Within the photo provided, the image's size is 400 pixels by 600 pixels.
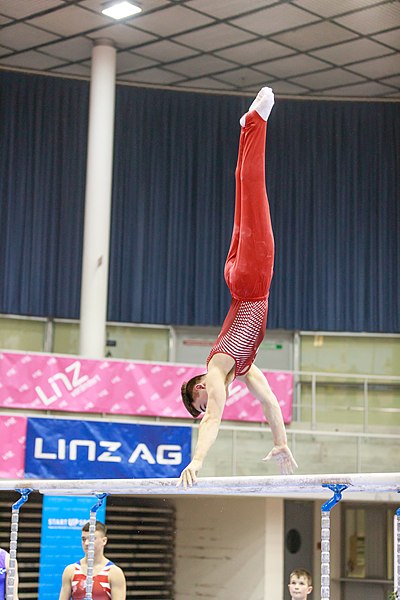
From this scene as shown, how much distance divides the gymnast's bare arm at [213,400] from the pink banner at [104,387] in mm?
7323

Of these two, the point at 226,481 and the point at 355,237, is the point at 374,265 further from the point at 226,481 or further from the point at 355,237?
the point at 226,481

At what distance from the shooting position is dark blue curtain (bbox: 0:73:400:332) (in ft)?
52.1

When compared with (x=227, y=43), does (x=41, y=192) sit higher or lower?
lower

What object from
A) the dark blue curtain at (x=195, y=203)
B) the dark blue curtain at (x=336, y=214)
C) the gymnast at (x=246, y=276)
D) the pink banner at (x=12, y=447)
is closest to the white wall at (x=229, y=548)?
the dark blue curtain at (x=195, y=203)

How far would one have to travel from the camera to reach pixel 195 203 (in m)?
16.5

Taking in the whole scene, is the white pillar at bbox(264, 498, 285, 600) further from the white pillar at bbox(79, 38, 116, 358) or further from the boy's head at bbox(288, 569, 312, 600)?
the boy's head at bbox(288, 569, 312, 600)

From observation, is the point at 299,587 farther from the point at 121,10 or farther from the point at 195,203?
the point at 195,203

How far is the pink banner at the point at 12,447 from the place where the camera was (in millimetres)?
11656

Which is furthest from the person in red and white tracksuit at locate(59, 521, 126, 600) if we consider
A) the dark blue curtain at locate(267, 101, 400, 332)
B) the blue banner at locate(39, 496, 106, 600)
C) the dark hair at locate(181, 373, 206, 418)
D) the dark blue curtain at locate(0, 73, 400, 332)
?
the dark blue curtain at locate(267, 101, 400, 332)

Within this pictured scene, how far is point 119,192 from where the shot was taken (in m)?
16.3

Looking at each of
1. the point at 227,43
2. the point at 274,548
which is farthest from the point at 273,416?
the point at 227,43

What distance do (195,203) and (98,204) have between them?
255 centimetres

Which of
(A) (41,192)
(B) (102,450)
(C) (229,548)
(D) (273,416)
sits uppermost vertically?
(A) (41,192)

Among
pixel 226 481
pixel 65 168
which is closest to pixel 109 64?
pixel 65 168
